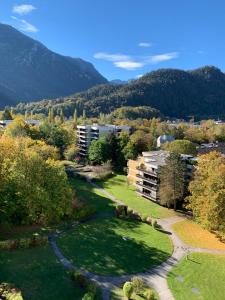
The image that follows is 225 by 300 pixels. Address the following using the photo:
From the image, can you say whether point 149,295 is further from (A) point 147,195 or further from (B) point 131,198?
(A) point 147,195

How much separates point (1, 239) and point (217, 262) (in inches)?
1191

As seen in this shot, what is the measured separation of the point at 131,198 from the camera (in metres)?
75.0

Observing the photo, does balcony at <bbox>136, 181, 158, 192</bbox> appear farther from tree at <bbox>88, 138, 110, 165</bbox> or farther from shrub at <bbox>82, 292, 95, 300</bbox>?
shrub at <bbox>82, 292, 95, 300</bbox>

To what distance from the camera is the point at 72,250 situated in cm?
4538

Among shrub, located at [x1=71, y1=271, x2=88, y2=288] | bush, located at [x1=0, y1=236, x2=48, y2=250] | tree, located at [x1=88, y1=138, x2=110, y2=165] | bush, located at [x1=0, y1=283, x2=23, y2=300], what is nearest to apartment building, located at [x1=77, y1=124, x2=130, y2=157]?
tree, located at [x1=88, y1=138, x2=110, y2=165]

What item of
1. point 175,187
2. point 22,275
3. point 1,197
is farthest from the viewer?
point 175,187

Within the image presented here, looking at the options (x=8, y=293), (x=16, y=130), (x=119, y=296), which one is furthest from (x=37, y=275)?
(x=16, y=130)

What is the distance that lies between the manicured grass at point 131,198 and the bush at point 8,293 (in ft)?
117

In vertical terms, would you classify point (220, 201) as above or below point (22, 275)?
above

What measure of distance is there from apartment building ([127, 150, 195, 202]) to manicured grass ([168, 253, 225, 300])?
2454 centimetres

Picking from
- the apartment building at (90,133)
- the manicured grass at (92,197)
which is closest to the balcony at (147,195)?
the manicured grass at (92,197)

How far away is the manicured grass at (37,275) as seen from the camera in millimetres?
34688

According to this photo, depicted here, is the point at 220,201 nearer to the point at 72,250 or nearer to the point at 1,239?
the point at 72,250

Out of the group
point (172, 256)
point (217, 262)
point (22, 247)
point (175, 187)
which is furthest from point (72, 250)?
point (175, 187)
